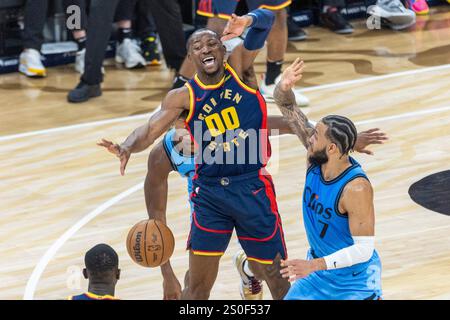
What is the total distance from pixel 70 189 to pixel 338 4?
5470mm

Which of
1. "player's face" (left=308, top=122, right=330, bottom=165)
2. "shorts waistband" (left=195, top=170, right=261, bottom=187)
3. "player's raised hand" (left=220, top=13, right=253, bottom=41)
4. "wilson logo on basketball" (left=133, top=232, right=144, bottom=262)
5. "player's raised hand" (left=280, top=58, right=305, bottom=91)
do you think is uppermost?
"player's raised hand" (left=220, top=13, right=253, bottom=41)

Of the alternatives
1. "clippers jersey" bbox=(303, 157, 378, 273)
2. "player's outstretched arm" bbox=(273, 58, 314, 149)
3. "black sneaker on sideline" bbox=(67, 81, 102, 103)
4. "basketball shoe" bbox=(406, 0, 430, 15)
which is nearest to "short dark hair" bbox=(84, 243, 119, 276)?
"clippers jersey" bbox=(303, 157, 378, 273)

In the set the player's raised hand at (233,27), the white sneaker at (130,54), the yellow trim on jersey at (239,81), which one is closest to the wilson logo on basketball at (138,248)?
the yellow trim on jersey at (239,81)

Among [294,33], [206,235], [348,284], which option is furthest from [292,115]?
[294,33]

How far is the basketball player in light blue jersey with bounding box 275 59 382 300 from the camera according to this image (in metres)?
5.99

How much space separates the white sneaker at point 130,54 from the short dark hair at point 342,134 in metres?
6.80

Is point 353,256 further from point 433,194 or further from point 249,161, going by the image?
point 433,194

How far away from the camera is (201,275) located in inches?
270

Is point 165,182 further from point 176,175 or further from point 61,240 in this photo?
point 176,175

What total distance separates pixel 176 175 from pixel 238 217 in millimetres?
3181

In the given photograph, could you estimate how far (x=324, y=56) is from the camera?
12906 millimetres

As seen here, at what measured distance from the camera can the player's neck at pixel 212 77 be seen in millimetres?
6809

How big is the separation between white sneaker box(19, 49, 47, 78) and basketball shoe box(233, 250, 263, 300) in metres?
5.81

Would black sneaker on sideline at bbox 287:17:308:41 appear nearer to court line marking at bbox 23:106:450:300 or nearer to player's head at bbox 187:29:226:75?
court line marking at bbox 23:106:450:300
